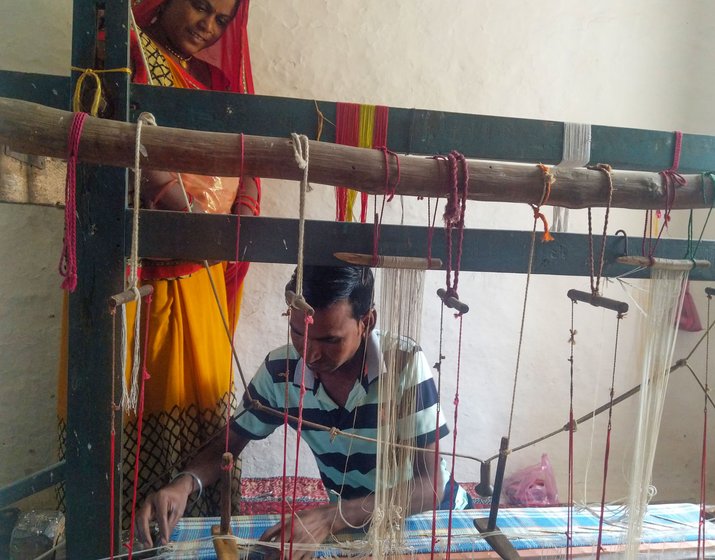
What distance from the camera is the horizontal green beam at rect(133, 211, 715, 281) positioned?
104 centimetres

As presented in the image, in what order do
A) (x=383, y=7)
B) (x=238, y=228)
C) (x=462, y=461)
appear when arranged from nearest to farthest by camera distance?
(x=238, y=228) → (x=383, y=7) → (x=462, y=461)

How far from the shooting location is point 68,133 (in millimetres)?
825

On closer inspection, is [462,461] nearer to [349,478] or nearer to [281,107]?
[349,478]

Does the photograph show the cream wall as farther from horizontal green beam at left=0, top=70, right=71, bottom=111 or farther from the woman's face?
horizontal green beam at left=0, top=70, right=71, bottom=111

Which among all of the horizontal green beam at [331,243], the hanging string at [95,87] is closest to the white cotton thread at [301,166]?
the horizontal green beam at [331,243]

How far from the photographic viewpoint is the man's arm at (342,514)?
48.2 inches

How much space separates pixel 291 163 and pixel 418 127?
15.7 inches

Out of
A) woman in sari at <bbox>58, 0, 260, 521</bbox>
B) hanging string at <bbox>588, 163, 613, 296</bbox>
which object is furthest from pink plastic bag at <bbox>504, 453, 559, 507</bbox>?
hanging string at <bbox>588, 163, 613, 296</bbox>

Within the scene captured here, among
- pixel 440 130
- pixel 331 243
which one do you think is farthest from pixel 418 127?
pixel 331 243

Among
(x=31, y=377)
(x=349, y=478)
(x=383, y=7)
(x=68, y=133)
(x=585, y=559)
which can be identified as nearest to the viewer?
(x=68, y=133)

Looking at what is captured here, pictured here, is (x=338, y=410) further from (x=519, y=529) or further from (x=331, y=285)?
(x=519, y=529)

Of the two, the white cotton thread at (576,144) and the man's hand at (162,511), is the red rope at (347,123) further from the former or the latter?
the man's hand at (162,511)

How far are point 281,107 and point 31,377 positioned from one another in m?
1.72

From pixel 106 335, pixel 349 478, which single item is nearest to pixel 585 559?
pixel 349 478
